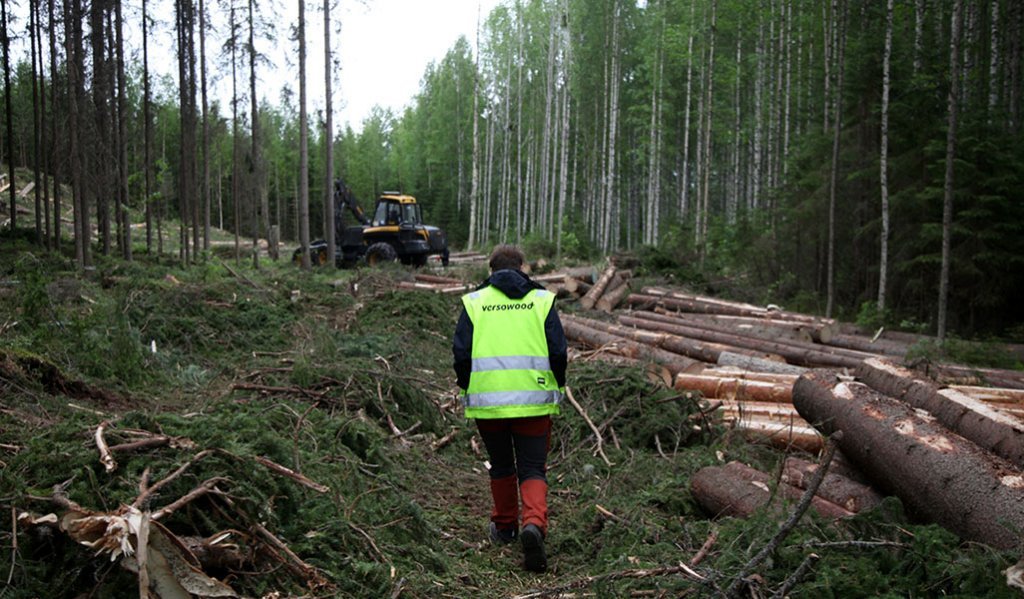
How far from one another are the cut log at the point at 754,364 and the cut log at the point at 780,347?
0.65m

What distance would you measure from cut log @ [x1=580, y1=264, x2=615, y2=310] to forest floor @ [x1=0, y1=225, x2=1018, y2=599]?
7.12 m

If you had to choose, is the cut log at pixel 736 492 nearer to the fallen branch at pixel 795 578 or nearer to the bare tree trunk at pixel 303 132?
the fallen branch at pixel 795 578

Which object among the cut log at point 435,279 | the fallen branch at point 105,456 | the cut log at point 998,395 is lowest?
the cut log at point 998,395

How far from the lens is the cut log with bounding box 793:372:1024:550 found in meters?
4.09

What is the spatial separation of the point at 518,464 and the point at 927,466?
2435mm

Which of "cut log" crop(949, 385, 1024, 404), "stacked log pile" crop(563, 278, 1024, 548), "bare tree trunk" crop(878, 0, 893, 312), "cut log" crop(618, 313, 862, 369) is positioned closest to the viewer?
"stacked log pile" crop(563, 278, 1024, 548)

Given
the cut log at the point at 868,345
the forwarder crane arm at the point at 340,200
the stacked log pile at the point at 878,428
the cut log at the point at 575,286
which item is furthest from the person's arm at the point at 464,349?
the forwarder crane arm at the point at 340,200

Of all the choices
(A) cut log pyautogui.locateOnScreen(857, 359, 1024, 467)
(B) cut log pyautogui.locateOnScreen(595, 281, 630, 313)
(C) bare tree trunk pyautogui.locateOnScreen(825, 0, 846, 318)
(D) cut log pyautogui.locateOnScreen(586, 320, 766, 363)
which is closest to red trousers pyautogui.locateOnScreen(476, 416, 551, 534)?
(A) cut log pyautogui.locateOnScreen(857, 359, 1024, 467)

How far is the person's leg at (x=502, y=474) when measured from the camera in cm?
529

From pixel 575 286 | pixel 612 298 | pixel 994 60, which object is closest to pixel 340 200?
pixel 575 286

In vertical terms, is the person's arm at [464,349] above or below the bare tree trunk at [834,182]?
below

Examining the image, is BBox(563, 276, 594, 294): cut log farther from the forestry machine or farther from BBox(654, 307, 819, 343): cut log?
the forestry machine

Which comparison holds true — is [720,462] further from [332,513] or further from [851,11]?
[851,11]

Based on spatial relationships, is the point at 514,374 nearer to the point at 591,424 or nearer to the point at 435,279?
the point at 591,424
